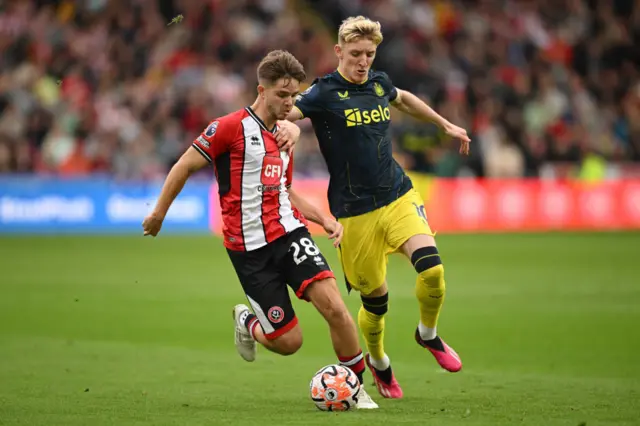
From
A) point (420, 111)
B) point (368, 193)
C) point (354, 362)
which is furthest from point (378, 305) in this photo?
point (420, 111)

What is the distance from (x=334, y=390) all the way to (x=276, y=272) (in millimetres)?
921

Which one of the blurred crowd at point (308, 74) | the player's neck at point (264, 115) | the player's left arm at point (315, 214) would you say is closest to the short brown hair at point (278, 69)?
the player's neck at point (264, 115)

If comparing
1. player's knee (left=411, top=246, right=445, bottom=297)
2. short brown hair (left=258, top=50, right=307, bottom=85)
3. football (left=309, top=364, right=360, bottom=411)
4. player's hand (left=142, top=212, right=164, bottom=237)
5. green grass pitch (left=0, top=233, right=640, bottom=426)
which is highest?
short brown hair (left=258, top=50, right=307, bottom=85)

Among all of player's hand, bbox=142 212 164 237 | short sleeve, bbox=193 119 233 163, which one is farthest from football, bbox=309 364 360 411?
short sleeve, bbox=193 119 233 163

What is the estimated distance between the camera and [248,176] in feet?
24.8

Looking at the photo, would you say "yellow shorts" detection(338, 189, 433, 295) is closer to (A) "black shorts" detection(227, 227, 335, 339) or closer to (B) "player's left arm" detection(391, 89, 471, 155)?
(B) "player's left arm" detection(391, 89, 471, 155)

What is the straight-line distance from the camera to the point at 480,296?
49.1 feet

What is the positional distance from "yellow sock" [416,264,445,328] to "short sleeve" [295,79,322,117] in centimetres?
150

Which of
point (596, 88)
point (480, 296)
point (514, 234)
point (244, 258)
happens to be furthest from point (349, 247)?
point (596, 88)

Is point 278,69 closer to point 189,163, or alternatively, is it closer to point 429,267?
point 189,163

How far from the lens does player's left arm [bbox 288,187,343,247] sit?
7.75 m

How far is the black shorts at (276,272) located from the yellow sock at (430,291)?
1.01 meters

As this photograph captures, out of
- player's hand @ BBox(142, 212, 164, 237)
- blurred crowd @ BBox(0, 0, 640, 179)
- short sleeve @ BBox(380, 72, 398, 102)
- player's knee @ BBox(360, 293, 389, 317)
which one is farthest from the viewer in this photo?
blurred crowd @ BBox(0, 0, 640, 179)

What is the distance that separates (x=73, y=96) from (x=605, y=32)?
14051 millimetres
